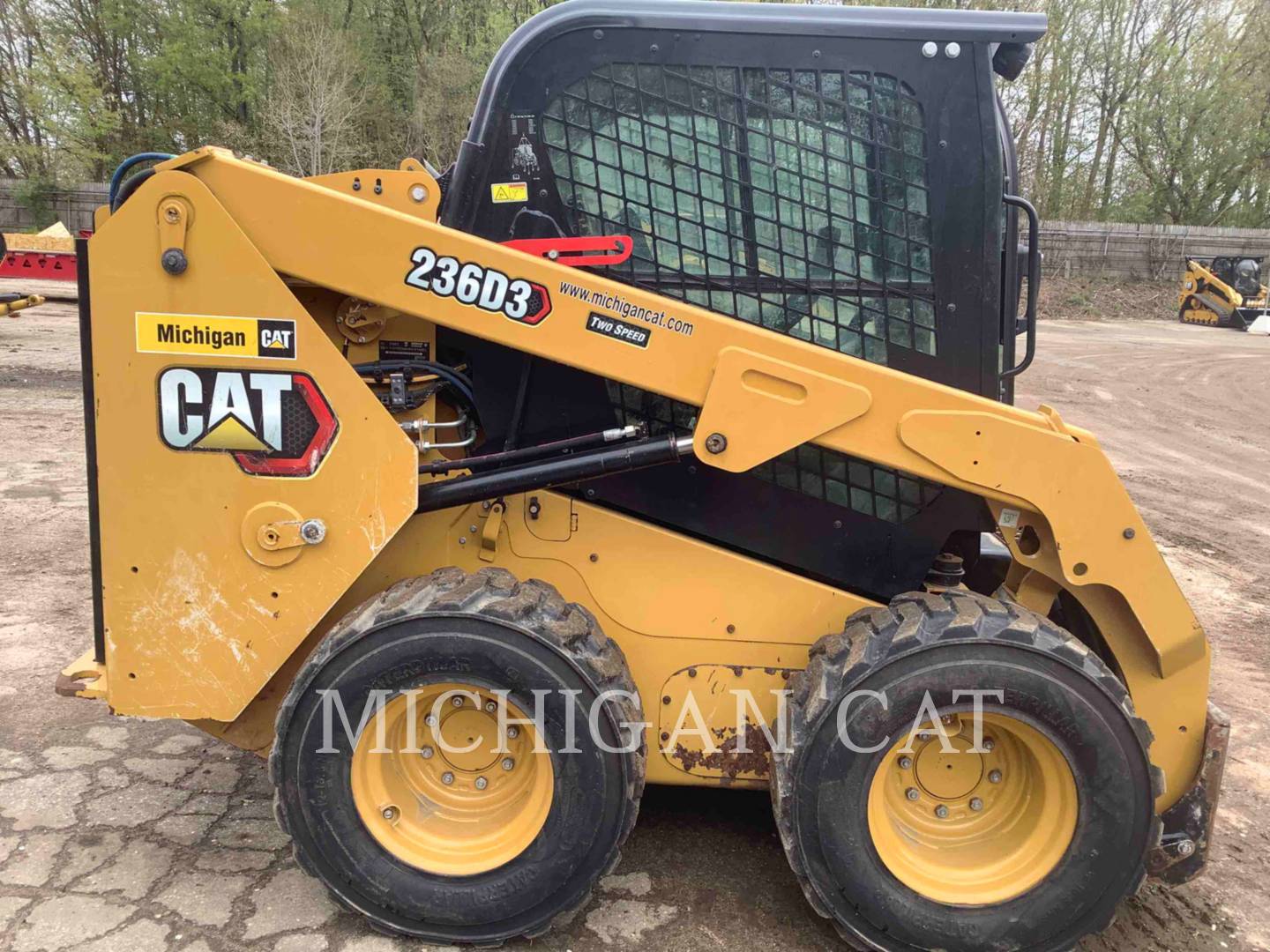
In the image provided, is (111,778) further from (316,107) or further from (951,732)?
(316,107)

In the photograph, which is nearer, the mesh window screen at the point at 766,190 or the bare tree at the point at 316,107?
the mesh window screen at the point at 766,190

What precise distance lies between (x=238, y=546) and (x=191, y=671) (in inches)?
15.3

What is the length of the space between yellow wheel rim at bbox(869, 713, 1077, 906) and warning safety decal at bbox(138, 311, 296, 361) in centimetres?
196

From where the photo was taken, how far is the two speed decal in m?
2.45

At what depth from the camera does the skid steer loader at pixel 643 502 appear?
8.08 feet

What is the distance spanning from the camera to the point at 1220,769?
276 centimetres

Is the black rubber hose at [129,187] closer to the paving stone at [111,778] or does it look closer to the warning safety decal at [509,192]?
the warning safety decal at [509,192]

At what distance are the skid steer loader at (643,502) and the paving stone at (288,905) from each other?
233mm

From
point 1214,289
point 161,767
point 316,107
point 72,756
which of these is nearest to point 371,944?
point 161,767

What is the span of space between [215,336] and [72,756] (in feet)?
6.62

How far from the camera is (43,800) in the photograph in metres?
3.21

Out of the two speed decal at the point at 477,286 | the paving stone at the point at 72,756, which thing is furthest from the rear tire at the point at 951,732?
the paving stone at the point at 72,756

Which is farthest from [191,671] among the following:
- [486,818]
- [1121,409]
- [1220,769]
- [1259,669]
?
[1121,409]

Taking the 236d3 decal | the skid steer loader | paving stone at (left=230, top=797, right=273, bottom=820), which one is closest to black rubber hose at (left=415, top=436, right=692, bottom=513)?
the skid steer loader
